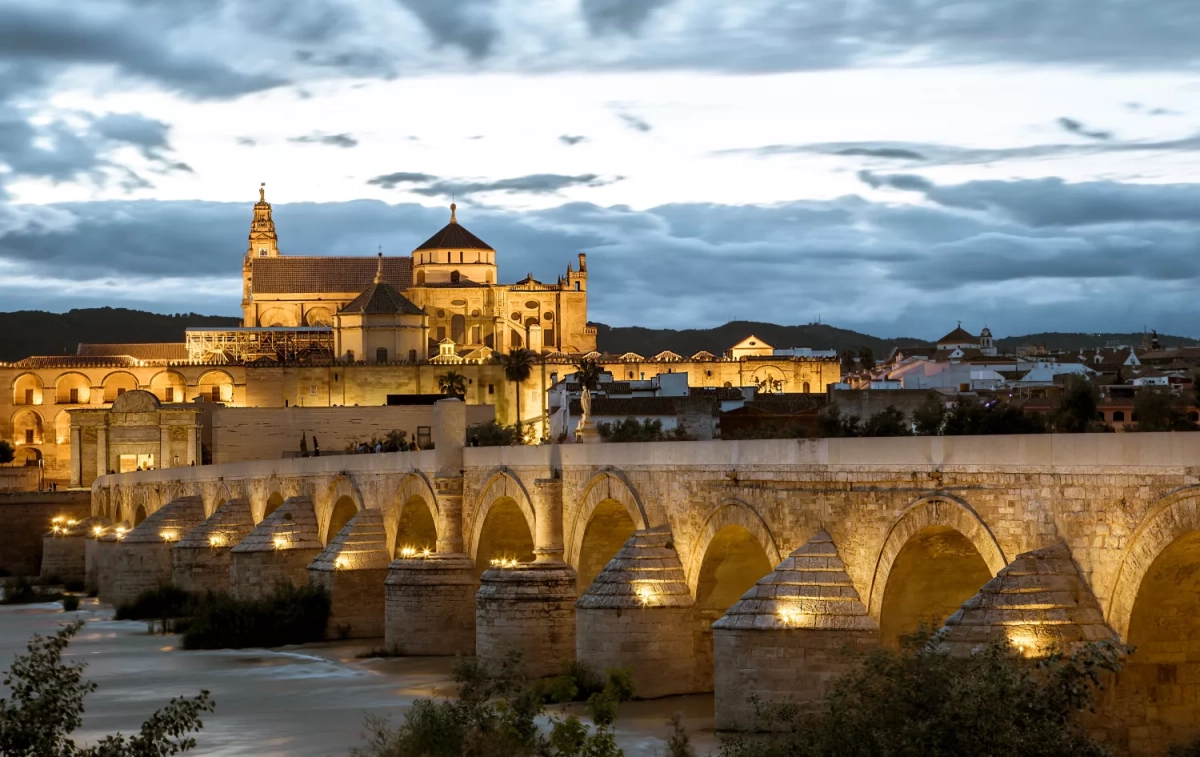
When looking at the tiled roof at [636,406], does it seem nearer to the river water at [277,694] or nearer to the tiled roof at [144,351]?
the river water at [277,694]

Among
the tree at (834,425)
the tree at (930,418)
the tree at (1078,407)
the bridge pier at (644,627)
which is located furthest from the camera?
the tree at (834,425)

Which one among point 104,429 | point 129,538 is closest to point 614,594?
point 129,538

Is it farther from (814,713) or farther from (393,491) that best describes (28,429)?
(814,713)

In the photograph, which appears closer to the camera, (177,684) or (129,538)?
(177,684)

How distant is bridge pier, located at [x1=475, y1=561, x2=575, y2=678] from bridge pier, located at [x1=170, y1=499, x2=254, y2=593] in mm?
15671

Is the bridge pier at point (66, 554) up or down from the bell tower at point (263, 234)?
down

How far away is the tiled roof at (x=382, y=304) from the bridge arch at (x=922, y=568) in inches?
3041

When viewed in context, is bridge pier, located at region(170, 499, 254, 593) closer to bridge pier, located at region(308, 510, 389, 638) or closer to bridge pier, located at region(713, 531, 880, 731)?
bridge pier, located at region(308, 510, 389, 638)

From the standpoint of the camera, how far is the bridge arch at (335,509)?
116 feet

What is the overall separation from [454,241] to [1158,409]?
2589 inches

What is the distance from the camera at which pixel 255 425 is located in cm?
7169

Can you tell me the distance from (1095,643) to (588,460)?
11759 mm

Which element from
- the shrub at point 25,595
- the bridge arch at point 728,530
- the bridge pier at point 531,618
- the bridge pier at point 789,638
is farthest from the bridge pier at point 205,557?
the bridge pier at point 789,638

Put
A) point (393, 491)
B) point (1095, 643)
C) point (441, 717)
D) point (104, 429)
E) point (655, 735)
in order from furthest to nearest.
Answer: point (104, 429)
point (393, 491)
point (655, 735)
point (441, 717)
point (1095, 643)
